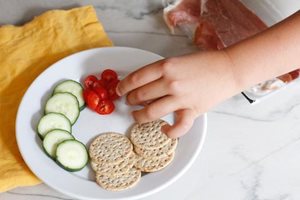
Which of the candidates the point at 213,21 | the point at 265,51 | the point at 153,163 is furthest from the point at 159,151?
the point at 213,21

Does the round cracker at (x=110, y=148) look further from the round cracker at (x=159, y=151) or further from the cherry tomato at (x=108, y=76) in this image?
the cherry tomato at (x=108, y=76)

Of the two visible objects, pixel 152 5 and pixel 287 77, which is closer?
pixel 287 77

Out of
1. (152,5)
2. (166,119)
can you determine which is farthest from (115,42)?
(166,119)

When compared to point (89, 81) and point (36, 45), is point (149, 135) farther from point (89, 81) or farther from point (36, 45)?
point (36, 45)

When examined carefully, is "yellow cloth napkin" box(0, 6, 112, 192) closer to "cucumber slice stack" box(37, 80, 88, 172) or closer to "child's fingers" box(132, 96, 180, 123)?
"cucumber slice stack" box(37, 80, 88, 172)

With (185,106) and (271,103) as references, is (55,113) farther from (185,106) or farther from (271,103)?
(271,103)

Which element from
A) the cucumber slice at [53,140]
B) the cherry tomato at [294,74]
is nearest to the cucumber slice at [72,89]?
the cucumber slice at [53,140]

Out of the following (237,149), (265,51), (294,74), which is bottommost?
(237,149)
